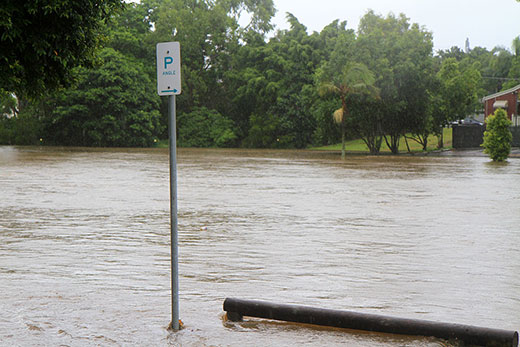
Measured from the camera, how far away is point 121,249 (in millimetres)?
10469

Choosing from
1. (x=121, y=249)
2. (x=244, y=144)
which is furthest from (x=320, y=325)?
(x=244, y=144)

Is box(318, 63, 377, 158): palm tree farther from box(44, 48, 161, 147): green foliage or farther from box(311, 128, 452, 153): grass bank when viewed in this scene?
box(44, 48, 161, 147): green foliage

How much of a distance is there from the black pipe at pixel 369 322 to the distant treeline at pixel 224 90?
4722 cm

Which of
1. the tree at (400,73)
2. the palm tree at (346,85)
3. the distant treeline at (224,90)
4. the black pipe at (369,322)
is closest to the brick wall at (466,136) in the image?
the distant treeline at (224,90)

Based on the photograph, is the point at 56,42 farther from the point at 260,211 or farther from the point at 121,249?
the point at 260,211

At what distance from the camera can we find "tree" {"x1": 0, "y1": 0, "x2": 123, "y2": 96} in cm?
598

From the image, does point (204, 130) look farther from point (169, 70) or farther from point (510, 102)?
point (169, 70)

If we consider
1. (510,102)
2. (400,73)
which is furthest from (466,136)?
(400,73)

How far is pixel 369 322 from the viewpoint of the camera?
592 centimetres

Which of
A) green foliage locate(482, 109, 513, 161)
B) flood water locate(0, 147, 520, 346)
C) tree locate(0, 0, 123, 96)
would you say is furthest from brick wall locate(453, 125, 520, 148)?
tree locate(0, 0, 123, 96)

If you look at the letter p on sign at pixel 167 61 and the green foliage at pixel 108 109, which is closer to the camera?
the letter p on sign at pixel 167 61

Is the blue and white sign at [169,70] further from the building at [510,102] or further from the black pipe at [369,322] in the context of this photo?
the building at [510,102]

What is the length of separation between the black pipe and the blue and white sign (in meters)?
1.95

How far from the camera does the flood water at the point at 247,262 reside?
6281 millimetres
